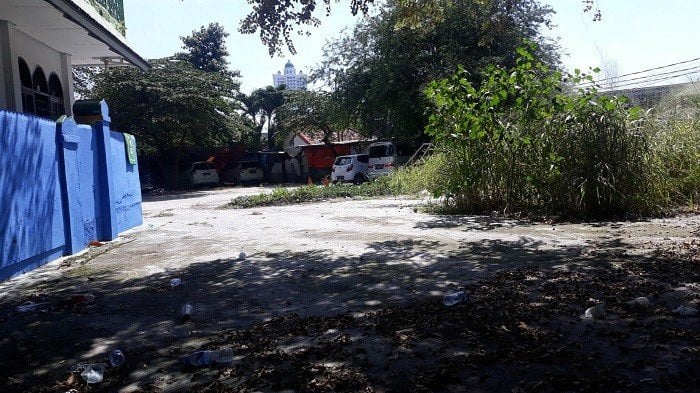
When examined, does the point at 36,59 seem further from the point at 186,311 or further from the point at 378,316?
the point at 378,316

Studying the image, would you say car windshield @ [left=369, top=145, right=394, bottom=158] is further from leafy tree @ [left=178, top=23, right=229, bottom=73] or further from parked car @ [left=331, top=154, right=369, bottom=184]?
leafy tree @ [left=178, top=23, right=229, bottom=73]

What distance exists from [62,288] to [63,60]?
8.81 metres

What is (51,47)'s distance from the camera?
12.3m

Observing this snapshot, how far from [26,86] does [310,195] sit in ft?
30.3

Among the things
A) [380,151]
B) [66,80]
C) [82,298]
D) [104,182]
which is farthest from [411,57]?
[82,298]

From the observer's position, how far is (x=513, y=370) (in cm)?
319

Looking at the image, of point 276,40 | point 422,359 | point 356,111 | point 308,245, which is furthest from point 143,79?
point 422,359

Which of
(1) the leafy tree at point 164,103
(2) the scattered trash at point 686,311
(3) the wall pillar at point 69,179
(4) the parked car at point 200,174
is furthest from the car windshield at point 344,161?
(2) the scattered trash at point 686,311

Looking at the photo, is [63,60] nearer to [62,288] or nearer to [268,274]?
[62,288]

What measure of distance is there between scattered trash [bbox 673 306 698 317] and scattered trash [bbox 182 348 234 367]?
122 inches

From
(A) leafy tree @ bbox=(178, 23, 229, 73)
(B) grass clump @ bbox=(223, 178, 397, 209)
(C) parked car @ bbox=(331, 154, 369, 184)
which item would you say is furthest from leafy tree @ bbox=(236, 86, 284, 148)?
(B) grass clump @ bbox=(223, 178, 397, 209)

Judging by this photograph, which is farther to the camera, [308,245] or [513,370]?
[308,245]

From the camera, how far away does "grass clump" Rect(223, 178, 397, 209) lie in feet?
57.9

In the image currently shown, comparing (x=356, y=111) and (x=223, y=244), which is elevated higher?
(x=356, y=111)
